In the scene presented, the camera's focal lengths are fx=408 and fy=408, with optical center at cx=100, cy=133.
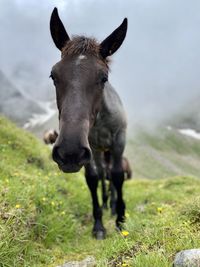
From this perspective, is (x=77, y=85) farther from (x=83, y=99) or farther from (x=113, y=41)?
(x=113, y=41)

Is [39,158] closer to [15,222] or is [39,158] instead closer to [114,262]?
[15,222]

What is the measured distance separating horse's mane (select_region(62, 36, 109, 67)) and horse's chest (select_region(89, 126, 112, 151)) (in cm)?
219

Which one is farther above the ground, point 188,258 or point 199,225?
point 188,258

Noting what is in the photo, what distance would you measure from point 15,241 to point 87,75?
3.14 meters

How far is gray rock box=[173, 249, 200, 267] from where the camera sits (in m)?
5.09

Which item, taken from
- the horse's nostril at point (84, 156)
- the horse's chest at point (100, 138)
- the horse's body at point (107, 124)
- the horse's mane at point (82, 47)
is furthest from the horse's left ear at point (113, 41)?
the horse's nostril at point (84, 156)

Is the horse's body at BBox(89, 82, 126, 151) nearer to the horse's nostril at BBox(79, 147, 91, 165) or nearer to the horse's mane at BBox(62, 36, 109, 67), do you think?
the horse's mane at BBox(62, 36, 109, 67)

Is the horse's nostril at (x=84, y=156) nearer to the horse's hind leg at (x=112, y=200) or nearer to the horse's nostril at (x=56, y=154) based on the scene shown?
the horse's nostril at (x=56, y=154)

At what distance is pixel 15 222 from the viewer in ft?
24.6

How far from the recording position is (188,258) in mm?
5184

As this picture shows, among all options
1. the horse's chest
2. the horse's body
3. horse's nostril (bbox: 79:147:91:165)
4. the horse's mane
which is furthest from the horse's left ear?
horse's nostril (bbox: 79:147:91:165)

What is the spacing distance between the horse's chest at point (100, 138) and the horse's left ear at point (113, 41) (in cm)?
227

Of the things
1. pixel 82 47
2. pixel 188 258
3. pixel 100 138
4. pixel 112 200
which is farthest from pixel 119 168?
pixel 188 258

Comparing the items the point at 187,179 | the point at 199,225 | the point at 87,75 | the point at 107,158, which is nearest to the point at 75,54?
the point at 87,75
